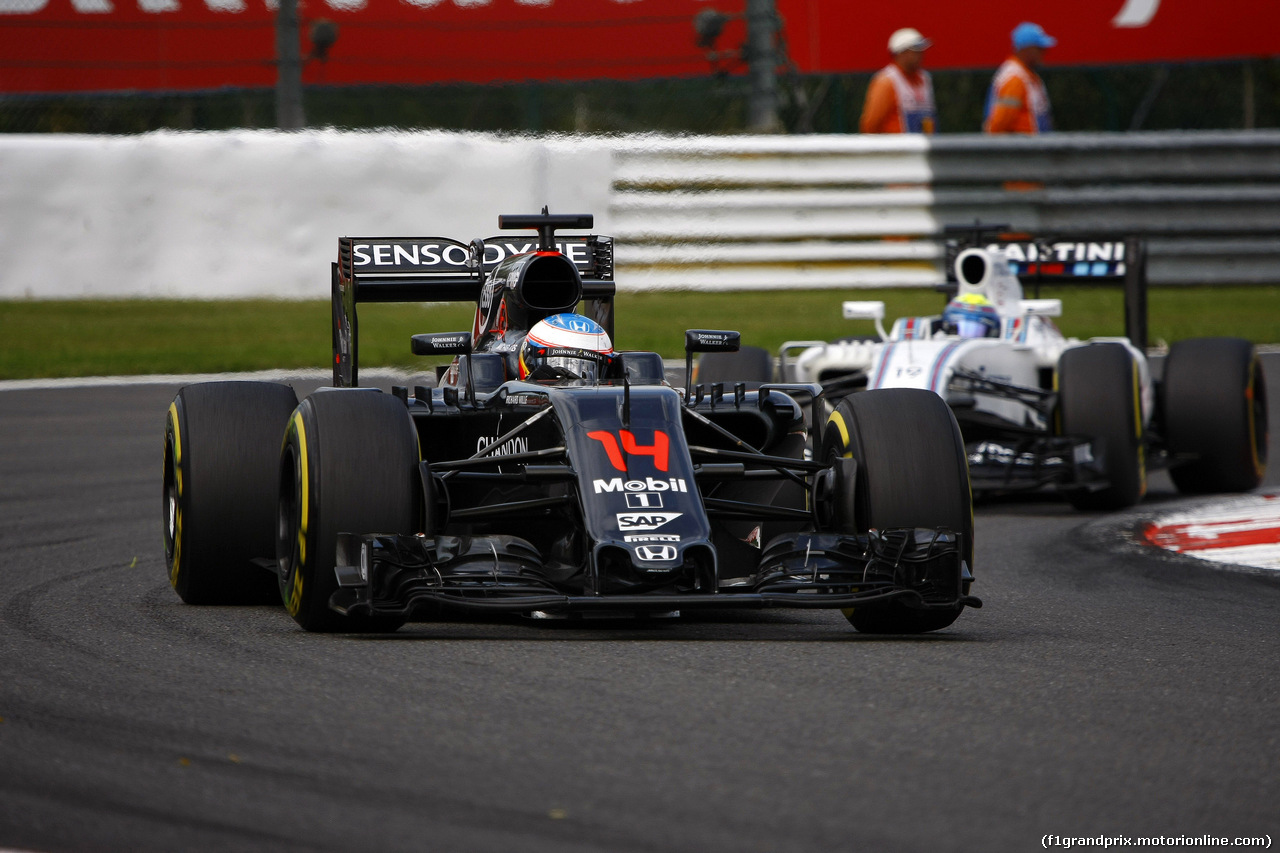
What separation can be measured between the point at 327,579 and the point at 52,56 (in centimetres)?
1565

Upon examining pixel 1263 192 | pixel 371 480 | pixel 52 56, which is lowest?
pixel 371 480

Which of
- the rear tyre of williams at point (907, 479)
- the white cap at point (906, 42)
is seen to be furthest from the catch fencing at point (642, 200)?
the rear tyre of williams at point (907, 479)

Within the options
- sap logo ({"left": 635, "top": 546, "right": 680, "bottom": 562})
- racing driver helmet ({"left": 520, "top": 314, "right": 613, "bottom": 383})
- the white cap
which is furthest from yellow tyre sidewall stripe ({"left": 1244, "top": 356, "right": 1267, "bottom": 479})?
the white cap

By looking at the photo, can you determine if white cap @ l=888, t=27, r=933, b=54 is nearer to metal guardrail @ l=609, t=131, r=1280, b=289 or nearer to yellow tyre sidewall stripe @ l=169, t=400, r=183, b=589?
metal guardrail @ l=609, t=131, r=1280, b=289

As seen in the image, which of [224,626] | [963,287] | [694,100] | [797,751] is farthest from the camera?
[694,100]

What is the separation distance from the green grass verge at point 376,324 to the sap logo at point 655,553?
9997 mm

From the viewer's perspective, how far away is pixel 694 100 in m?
19.8

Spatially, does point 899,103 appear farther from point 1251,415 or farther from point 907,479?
point 907,479

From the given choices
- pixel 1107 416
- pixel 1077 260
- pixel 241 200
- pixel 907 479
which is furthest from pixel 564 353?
pixel 241 200

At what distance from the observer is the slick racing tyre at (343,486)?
5.84 metres

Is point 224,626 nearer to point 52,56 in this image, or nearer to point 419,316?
point 419,316

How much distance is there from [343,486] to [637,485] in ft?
2.92

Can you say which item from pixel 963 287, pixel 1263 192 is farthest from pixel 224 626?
pixel 1263 192

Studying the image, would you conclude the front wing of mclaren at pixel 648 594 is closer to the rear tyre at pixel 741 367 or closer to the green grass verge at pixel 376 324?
the rear tyre at pixel 741 367
